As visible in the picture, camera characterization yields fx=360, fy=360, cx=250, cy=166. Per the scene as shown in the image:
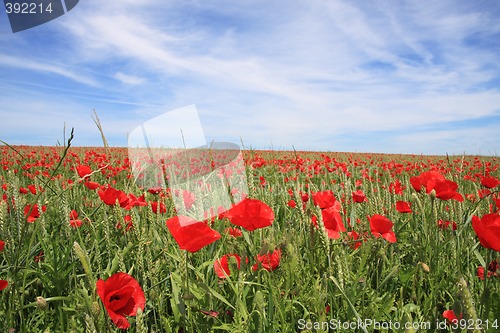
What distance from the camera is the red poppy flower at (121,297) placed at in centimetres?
114

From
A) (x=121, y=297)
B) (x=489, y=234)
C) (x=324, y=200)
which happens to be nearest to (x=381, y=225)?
(x=324, y=200)

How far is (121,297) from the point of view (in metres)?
1.21

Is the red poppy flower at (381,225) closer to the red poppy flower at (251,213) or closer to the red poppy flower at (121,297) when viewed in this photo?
the red poppy flower at (251,213)

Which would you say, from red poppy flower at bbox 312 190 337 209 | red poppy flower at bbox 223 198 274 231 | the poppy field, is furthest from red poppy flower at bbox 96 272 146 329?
red poppy flower at bbox 312 190 337 209

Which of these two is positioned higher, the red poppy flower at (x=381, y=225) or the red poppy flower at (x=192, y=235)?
the red poppy flower at (x=192, y=235)

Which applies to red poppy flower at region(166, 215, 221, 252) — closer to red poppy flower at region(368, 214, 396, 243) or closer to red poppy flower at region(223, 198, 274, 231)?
red poppy flower at region(223, 198, 274, 231)

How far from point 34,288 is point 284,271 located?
4.57 ft

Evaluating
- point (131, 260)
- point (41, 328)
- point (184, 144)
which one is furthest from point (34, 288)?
point (184, 144)

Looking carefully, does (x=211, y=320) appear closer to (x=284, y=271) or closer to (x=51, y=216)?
(x=284, y=271)

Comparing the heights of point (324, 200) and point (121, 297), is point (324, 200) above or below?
above

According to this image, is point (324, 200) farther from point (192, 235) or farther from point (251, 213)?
point (192, 235)

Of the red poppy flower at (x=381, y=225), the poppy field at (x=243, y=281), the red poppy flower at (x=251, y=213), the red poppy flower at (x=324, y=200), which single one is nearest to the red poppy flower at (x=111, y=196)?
the poppy field at (x=243, y=281)

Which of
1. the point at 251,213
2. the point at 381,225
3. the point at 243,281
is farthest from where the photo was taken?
the point at 381,225

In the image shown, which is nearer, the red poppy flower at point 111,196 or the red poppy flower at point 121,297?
the red poppy flower at point 121,297
